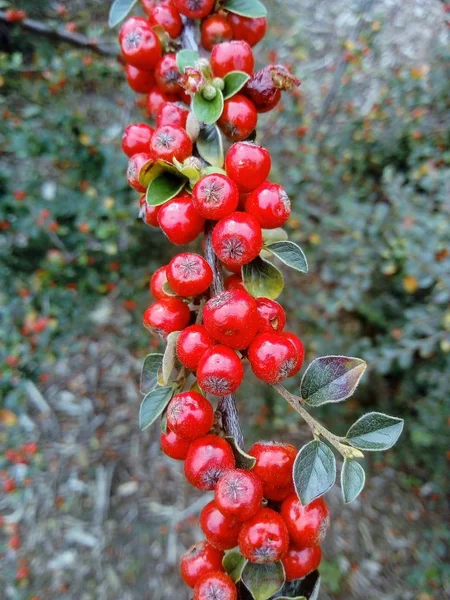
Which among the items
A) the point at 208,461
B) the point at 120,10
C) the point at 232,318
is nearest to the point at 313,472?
the point at 208,461

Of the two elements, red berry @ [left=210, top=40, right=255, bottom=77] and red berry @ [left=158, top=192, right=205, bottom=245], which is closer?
red berry @ [left=158, top=192, right=205, bottom=245]

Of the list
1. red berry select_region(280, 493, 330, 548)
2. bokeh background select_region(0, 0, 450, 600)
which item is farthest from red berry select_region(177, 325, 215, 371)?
bokeh background select_region(0, 0, 450, 600)

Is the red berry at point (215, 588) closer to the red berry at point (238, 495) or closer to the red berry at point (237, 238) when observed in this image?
the red berry at point (238, 495)

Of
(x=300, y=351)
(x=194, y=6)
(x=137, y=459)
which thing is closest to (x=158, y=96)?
(x=194, y=6)

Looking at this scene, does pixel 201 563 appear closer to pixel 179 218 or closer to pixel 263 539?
pixel 263 539

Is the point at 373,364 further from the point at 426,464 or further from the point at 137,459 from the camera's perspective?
the point at 137,459

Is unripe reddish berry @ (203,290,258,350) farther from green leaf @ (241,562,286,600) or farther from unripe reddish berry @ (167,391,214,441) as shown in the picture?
green leaf @ (241,562,286,600)

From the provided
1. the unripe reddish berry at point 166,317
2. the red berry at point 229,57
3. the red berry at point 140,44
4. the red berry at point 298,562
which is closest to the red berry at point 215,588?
the red berry at point 298,562

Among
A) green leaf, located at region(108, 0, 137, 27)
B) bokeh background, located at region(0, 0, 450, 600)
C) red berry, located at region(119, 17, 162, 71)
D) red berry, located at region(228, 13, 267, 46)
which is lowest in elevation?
bokeh background, located at region(0, 0, 450, 600)
